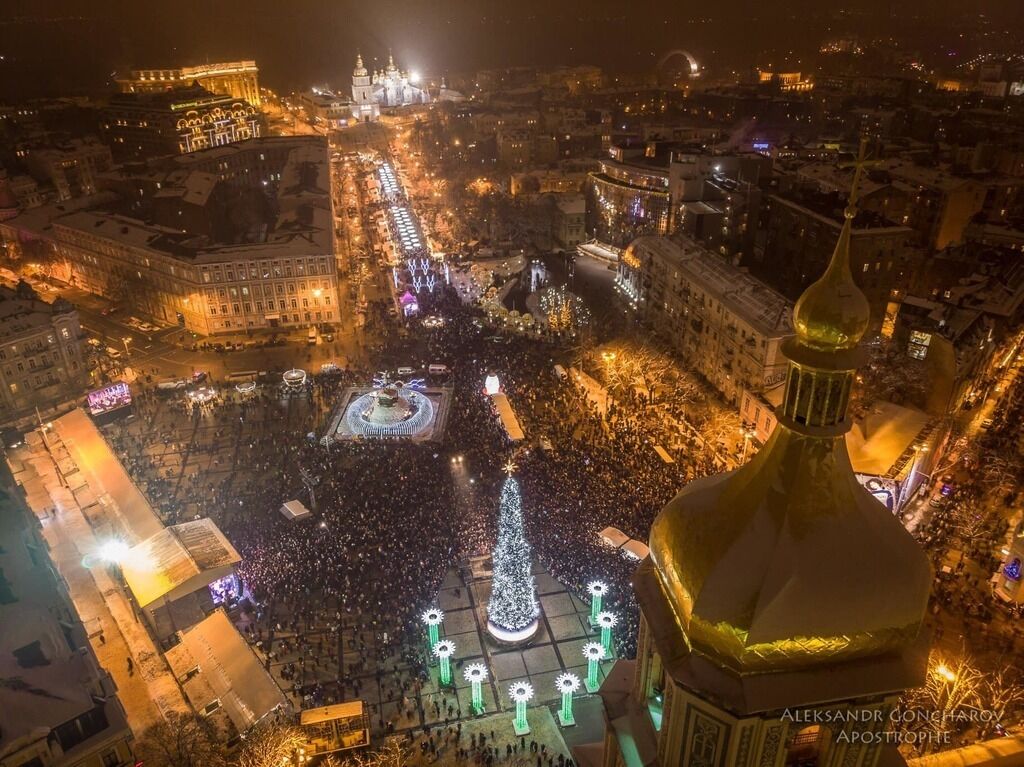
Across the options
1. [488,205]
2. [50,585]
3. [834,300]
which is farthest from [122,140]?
[834,300]

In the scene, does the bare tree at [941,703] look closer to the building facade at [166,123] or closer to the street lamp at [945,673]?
the street lamp at [945,673]

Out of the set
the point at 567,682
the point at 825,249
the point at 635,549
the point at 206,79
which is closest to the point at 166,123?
the point at 206,79

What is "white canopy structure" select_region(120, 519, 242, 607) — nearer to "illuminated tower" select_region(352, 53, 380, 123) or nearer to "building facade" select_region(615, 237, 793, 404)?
"building facade" select_region(615, 237, 793, 404)

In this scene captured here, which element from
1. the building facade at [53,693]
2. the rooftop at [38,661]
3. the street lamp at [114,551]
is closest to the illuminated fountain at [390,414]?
the street lamp at [114,551]

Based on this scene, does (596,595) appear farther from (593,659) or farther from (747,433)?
(747,433)

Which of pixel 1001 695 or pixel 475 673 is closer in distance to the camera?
pixel 1001 695

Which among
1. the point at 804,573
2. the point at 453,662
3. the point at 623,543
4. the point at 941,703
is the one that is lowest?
the point at 453,662

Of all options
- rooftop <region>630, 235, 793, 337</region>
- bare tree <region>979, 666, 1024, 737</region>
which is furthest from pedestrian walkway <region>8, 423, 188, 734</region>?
rooftop <region>630, 235, 793, 337</region>
